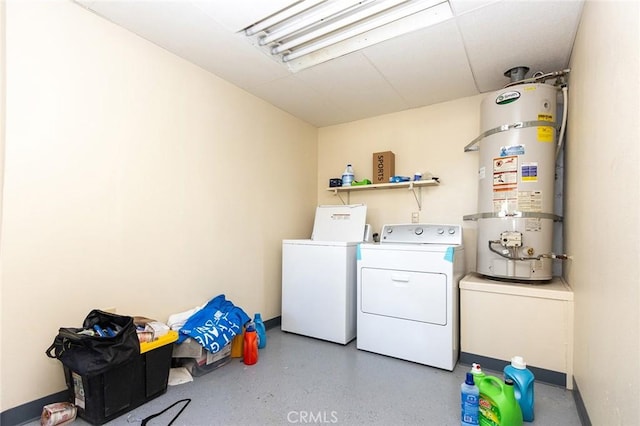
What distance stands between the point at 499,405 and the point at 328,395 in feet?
3.10

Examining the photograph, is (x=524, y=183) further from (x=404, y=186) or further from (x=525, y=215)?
(x=404, y=186)

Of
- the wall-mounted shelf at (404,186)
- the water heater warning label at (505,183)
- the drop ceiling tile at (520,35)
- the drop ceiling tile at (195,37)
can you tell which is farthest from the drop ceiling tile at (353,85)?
the water heater warning label at (505,183)

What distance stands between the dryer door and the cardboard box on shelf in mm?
1144

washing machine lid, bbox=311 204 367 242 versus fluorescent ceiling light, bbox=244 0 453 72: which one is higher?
fluorescent ceiling light, bbox=244 0 453 72

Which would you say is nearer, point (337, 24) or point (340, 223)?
point (337, 24)

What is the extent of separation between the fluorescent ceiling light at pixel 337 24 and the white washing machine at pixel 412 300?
1.57 meters

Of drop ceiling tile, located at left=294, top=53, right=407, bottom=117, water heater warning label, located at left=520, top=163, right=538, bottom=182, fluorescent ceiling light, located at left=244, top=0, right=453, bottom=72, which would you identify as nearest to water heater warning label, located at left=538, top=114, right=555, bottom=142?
water heater warning label, located at left=520, top=163, right=538, bottom=182

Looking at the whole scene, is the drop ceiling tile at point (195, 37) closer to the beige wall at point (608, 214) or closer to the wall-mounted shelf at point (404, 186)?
the wall-mounted shelf at point (404, 186)

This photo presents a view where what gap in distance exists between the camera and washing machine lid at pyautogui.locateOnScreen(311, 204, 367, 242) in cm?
317

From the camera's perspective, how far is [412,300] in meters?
2.39

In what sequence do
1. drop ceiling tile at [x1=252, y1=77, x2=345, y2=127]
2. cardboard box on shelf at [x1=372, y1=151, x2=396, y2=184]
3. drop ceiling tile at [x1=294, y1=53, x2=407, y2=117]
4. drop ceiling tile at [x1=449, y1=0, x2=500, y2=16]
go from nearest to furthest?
1. drop ceiling tile at [x1=449, y1=0, x2=500, y2=16]
2. drop ceiling tile at [x1=294, y1=53, x2=407, y2=117]
3. drop ceiling tile at [x1=252, y1=77, x2=345, y2=127]
4. cardboard box on shelf at [x1=372, y1=151, x2=396, y2=184]

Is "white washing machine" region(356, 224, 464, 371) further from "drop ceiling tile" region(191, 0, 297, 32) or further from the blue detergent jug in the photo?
"drop ceiling tile" region(191, 0, 297, 32)

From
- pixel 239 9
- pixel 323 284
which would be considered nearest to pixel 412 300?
pixel 323 284

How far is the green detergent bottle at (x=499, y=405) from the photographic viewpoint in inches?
59.4
